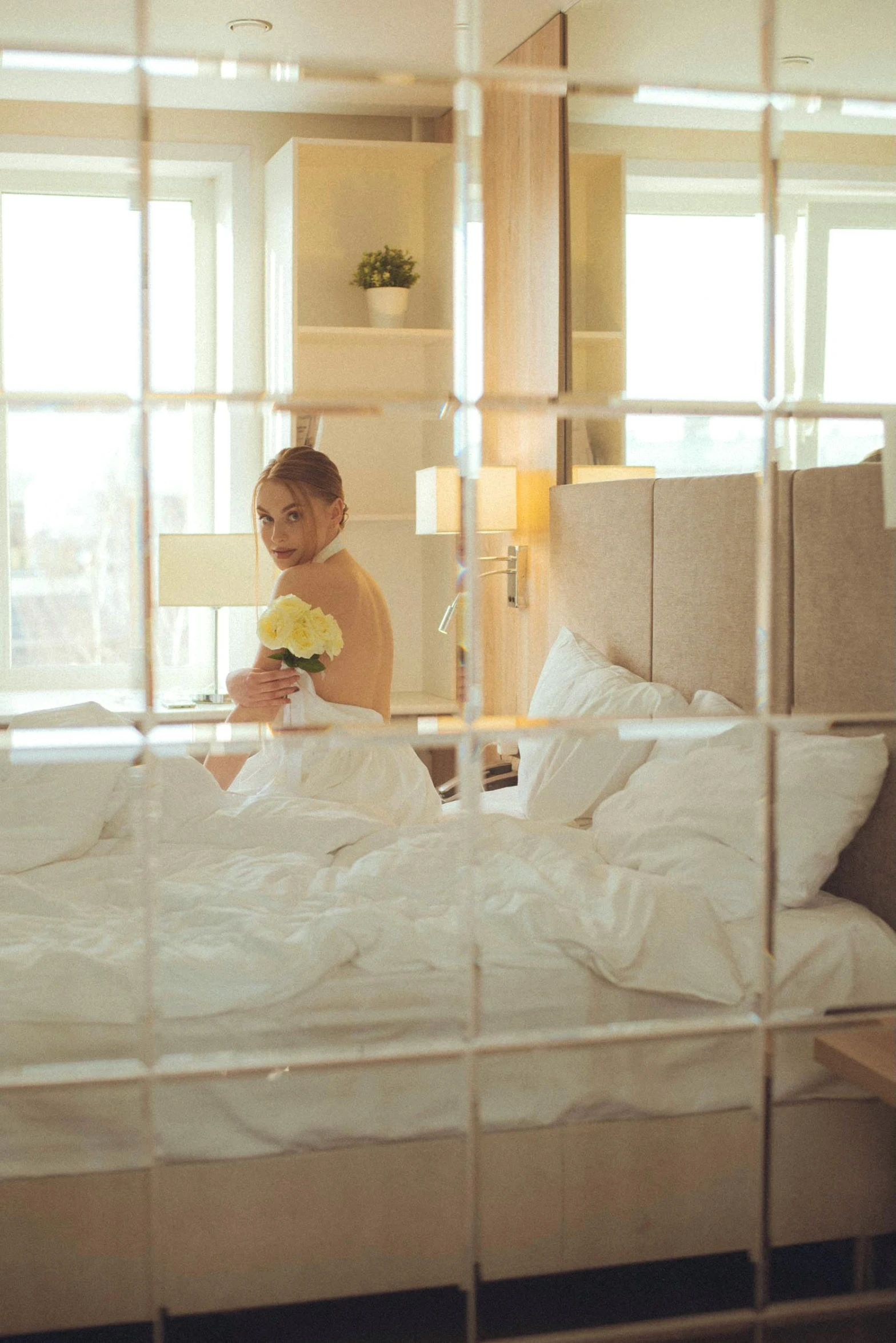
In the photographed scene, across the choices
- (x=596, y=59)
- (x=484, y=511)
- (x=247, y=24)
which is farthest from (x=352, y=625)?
(x=247, y=24)

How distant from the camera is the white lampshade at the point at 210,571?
1527mm

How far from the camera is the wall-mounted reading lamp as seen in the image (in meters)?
1.64

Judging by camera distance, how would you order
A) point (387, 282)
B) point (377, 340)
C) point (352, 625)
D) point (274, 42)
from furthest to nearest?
point (274, 42) → point (387, 282) → point (377, 340) → point (352, 625)

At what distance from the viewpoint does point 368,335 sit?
232 cm

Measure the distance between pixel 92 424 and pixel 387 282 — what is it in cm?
92

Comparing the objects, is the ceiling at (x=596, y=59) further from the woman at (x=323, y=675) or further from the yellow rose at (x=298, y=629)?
the yellow rose at (x=298, y=629)

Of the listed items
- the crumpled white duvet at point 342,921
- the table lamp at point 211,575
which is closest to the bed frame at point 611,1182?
the crumpled white duvet at point 342,921

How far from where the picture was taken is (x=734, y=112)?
1650mm

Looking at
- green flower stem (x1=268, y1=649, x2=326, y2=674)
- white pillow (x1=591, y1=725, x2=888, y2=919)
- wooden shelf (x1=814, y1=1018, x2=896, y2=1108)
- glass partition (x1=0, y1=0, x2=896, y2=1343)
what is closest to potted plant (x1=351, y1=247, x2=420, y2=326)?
glass partition (x1=0, y1=0, x2=896, y2=1343)

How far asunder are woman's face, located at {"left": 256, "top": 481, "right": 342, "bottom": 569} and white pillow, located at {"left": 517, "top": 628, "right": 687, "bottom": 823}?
38cm

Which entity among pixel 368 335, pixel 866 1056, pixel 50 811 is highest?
pixel 368 335

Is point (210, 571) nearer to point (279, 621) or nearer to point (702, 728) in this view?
point (279, 621)

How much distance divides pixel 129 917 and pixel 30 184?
1060 mm

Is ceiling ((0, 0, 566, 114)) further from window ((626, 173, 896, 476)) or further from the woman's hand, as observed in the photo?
the woman's hand
